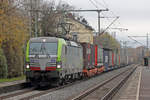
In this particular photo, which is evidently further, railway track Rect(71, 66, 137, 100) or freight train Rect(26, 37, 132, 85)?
freight train Rect(26, 37, 132, 85)

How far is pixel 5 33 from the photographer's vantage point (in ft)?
78.9

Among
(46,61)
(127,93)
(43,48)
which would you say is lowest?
(127,93)

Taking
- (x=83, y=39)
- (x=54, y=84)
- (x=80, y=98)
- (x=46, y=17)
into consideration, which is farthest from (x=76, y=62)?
(x=83, y=39)

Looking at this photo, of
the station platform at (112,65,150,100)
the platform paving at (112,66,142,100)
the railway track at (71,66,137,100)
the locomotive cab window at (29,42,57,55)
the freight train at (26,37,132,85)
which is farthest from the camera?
the locomotive cab window at (29,42,57,55)

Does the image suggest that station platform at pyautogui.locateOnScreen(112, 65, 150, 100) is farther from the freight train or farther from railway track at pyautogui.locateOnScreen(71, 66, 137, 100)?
the freight train

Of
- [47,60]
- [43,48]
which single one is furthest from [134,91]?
[43,48]

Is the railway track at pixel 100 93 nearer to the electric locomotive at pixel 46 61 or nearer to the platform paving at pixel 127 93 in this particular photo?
the platform paving at pixel 127 93

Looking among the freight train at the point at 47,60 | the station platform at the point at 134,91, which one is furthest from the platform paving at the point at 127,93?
the freight train at the point at 47,60

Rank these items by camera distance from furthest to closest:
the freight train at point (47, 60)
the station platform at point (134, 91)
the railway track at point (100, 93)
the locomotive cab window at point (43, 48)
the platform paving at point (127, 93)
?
the locomotive cab window at point (43, 48), the freight train at point (47, 60), the platform paving at point (127, 93), the station platform at point (134, 91), the railway track at point (100, 93)

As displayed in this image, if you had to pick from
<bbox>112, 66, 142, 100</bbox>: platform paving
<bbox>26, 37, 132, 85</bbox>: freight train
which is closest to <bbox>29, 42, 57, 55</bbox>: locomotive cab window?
A: <bbox>26, 37, 132, 85</bbox>: freight train

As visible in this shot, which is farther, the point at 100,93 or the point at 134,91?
the point at 134,91

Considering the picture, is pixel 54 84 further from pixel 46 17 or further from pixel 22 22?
pixel 46 17

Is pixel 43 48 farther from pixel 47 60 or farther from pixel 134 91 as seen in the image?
pixel 134 91

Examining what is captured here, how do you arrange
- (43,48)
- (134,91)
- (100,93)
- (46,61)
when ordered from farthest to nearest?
(43,48) < (46,61) < (134,91) < (100,93)
